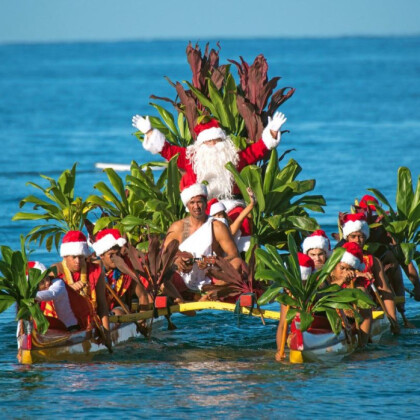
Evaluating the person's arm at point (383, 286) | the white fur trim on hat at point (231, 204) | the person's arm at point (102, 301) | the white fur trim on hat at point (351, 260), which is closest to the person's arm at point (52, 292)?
the person's arm at point (102, 301)

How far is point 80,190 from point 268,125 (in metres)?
13.1

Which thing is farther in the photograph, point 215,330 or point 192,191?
point 215,330

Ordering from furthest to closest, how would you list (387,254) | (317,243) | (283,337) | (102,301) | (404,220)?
(404,220) → (387,254) → (317,243) → (102,301) → (283,337)

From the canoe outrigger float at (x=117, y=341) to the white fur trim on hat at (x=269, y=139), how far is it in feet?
7.02

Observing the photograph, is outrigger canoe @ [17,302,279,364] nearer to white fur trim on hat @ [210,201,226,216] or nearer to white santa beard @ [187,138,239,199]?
white fur trim on hat @ [210,201,226,216]

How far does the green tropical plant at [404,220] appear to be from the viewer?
501 inches

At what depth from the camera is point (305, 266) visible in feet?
35.2

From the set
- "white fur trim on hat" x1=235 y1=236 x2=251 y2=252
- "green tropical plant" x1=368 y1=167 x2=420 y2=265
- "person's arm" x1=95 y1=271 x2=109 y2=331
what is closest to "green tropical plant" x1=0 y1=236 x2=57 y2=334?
"person's arm" x1=95 y1=271 x2=109 y2=331

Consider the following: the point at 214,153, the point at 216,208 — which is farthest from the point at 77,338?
the point at 214,153

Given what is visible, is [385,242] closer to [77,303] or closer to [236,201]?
[236,201]

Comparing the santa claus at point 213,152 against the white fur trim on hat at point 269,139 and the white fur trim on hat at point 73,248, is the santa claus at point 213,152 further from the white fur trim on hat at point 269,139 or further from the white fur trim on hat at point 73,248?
the white fur trim on hat at point 73,248

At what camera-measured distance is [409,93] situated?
55.1 metres

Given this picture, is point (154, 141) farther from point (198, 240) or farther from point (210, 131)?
point (198, 240)

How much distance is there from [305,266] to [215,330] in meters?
3.14
